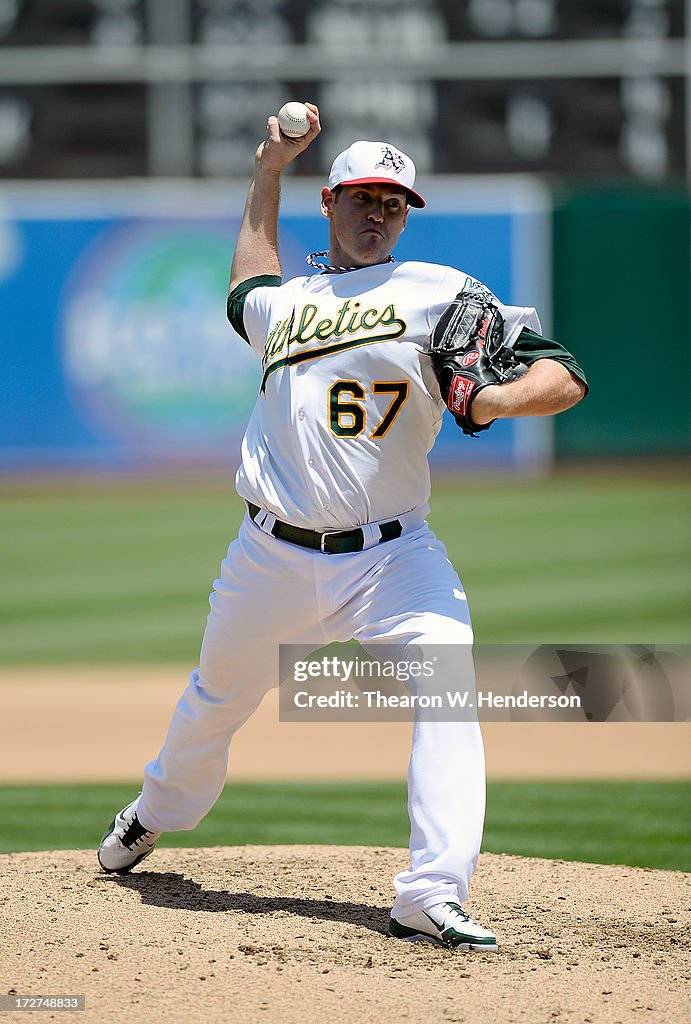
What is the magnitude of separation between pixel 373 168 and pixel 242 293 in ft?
1.74

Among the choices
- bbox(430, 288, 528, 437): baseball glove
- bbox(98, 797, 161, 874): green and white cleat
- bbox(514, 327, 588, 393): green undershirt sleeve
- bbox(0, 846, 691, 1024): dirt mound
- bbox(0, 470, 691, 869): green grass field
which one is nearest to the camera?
bbox(0, 846, 691, 1024): dirt mound

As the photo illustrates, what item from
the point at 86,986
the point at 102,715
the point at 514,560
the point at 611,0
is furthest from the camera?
the point at 611,0

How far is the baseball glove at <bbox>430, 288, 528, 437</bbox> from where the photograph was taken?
3295 mm

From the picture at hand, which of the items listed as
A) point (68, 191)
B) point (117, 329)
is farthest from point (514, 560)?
point (68, 191)

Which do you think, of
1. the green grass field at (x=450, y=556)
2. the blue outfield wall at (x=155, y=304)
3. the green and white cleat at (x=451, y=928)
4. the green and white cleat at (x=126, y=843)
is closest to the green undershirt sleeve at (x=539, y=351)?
the green and white cleat at (x=451, y=928)

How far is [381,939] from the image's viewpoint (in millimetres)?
3467

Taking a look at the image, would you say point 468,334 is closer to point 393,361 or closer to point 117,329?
point 393,361

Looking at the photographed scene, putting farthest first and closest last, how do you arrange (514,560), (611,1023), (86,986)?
(514,560) → (86,986) → (611,1023)

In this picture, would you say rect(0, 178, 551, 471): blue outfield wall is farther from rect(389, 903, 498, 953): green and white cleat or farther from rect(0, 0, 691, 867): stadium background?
rect(389, 903, 498, 953): green and white cleat

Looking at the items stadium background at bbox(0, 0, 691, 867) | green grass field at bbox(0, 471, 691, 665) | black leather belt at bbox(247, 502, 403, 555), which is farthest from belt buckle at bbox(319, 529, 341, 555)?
stadium background at bbox(0, 0, 691, 867)

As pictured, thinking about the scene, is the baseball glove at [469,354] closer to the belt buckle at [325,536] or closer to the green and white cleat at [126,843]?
the belt buckle at [325,536]

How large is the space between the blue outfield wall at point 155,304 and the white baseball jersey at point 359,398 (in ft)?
43.0

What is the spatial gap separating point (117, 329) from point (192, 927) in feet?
45.7

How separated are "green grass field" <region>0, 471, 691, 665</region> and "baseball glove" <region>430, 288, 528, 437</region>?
530 cm
